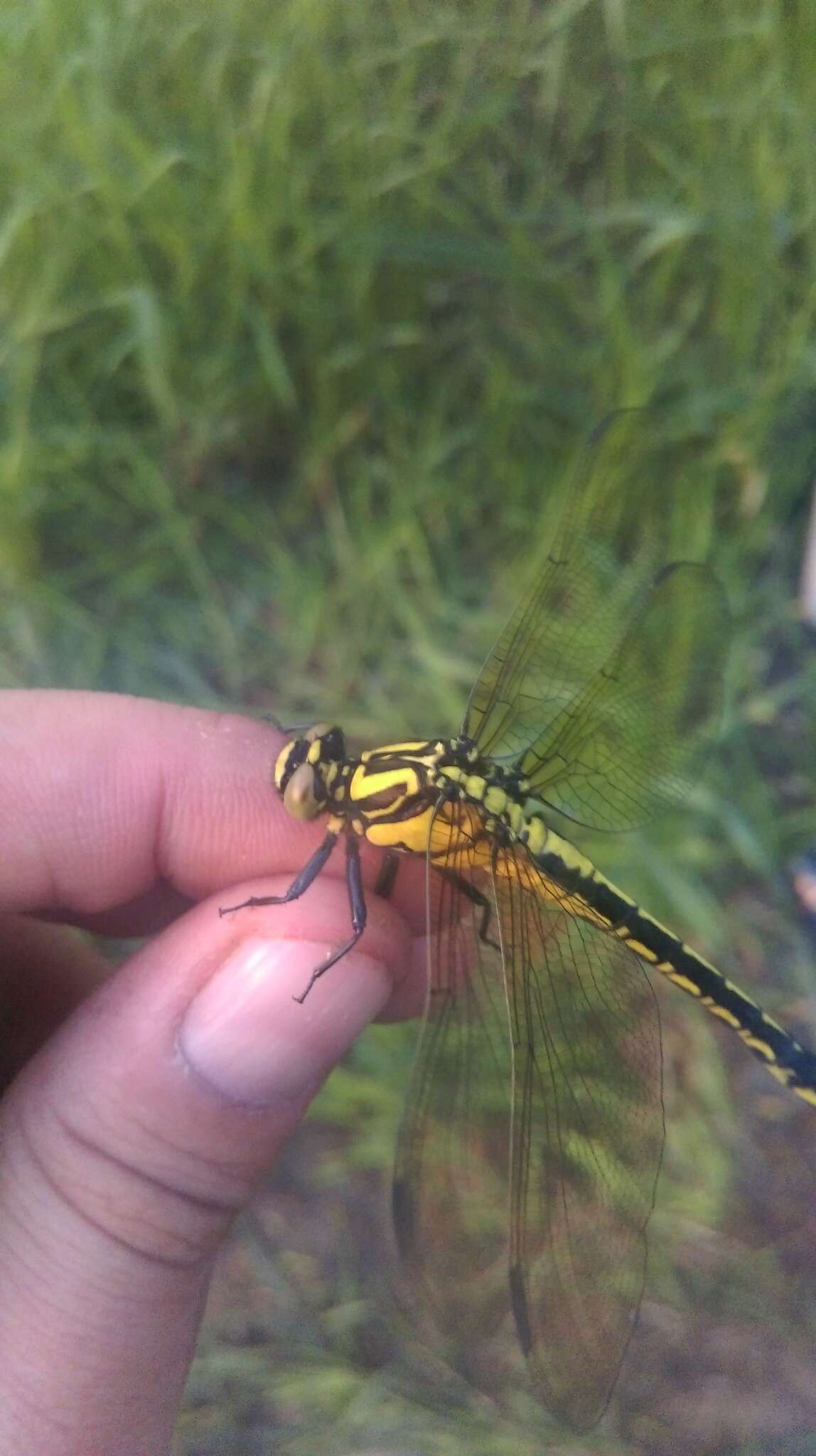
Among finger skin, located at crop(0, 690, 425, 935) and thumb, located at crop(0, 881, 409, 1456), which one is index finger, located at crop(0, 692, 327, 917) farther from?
thumb, located at crop(0, 881, 409, 1456)

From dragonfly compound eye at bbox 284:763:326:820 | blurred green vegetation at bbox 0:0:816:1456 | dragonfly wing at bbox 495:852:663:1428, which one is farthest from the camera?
blurred green vegetation at bbox 0:0:816:1456

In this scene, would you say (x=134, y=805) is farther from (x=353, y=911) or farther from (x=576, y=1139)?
(x=576, y=1139)

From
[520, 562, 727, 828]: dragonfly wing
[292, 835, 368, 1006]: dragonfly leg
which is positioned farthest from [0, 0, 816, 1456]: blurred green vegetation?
[292, 835, 368, 1006]: dragonfly leg

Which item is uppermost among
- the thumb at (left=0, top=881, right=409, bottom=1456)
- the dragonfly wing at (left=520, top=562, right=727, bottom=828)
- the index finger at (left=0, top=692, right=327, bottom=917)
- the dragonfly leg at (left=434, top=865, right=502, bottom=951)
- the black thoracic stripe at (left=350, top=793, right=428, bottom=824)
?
the dragonfly wing at (left=520, top=562, right=727, bottom=828)

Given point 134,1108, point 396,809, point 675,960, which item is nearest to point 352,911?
point 396,809

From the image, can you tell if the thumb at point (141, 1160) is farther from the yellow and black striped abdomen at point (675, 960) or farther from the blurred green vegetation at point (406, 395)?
the blurred green vegetation at point (406, 395)
